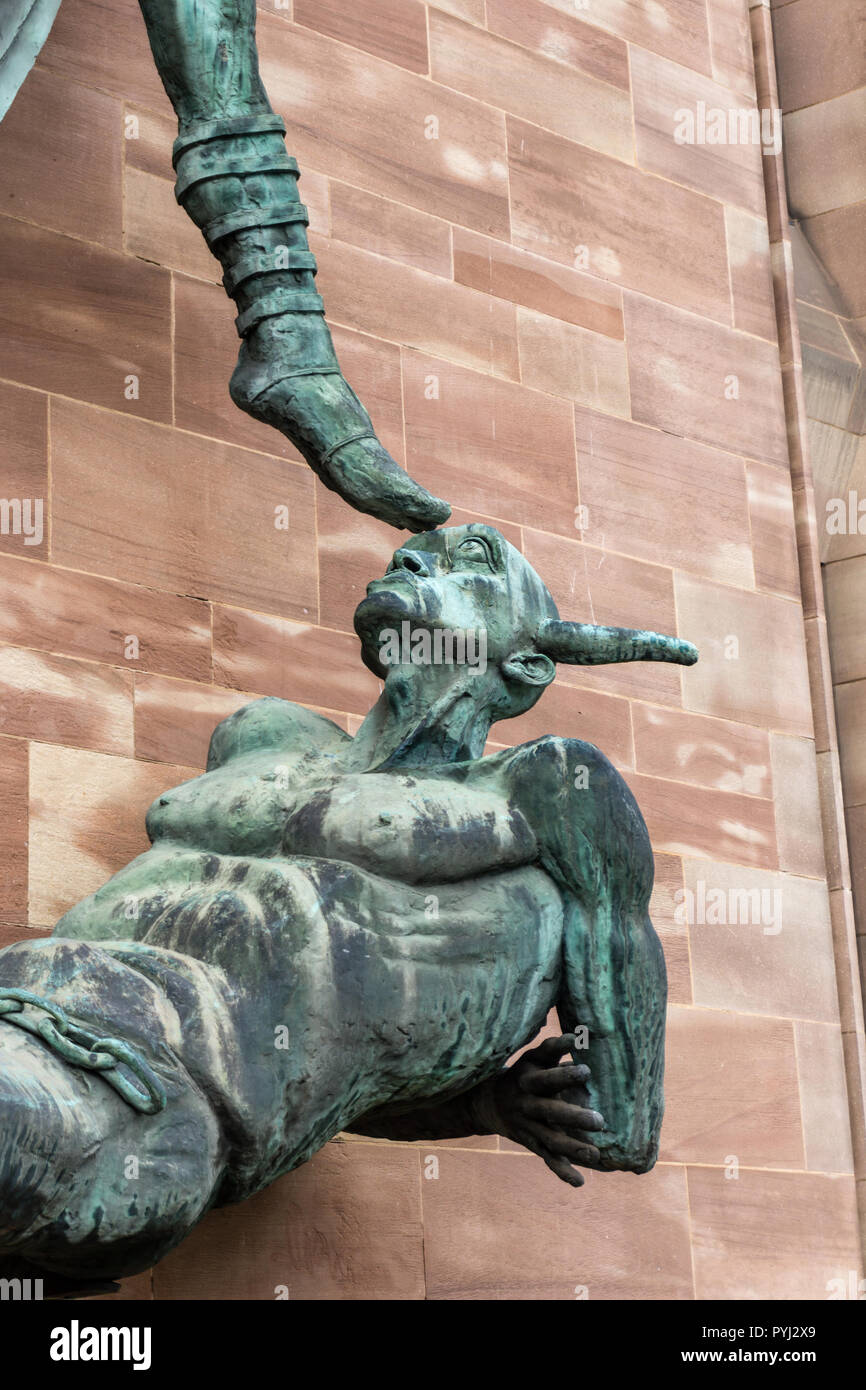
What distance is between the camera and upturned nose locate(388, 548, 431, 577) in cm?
447

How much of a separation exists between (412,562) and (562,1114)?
3.72 ft

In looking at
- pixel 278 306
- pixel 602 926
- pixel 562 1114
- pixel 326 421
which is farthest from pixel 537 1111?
pixel 278 306

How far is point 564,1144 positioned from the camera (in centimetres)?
430

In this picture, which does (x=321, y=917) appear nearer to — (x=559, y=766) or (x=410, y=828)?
(x=410, y=828)

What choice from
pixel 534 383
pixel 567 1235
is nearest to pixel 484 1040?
pixel 567 1235

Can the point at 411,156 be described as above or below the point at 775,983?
above

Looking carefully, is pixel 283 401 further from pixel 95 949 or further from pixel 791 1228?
pixel 791 1228

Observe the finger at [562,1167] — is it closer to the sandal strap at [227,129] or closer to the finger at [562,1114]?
the finger at [562,1114]

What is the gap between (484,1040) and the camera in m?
4.14

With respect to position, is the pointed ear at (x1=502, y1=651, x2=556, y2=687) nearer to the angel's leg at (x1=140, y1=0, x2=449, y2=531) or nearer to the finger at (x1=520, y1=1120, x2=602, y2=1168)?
the angel's leg at (x1=140, y1=0, x2=449, y2=531)

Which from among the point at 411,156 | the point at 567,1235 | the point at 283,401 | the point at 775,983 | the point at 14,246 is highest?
the point at 411,156

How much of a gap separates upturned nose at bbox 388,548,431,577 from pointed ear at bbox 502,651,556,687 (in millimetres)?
247

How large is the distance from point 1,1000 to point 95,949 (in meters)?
0.23

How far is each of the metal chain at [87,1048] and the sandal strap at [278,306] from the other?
169 centimetres
